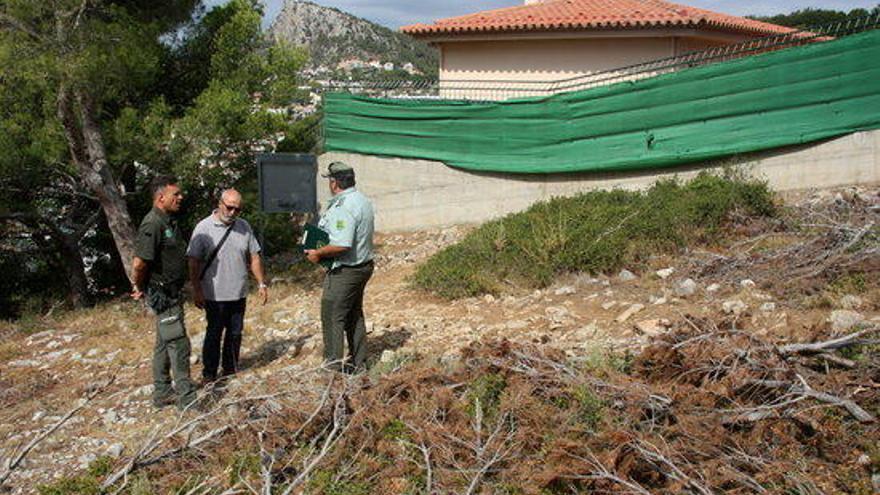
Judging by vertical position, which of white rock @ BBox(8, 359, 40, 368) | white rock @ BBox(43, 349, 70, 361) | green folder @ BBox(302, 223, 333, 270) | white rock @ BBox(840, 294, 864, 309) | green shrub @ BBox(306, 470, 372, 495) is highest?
green folder @ BBox(302, 223, 333, 270)

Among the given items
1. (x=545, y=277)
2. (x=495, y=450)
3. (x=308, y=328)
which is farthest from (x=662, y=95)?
(x=495, y=450)

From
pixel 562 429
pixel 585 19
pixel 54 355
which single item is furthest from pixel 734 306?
pixel 585 19

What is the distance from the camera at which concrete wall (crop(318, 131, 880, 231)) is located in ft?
31.9

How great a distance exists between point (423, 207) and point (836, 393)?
8.86 meters

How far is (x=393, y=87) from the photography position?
1437cm

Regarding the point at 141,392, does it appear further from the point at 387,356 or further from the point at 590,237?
the point at 590,237

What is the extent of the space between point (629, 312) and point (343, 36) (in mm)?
37658

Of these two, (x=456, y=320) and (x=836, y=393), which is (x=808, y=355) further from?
(x=456, y=320)

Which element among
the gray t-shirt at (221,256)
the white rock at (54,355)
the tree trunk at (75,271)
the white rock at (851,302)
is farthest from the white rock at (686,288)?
the tree trunk at (75,271)

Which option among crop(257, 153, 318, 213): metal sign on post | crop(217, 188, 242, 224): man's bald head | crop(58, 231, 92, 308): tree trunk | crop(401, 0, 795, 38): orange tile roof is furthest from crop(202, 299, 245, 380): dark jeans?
crop(401, 0, 795, 38): orange tile roof

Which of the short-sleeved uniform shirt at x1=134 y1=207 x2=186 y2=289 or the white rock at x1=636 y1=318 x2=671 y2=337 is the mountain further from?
the short-sleeved uniform shirt at x1=134 y1=207 x2=186 y2=289

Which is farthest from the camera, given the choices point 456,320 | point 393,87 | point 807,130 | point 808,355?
point 393,87

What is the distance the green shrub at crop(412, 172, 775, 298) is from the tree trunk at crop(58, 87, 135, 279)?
3.49 meters

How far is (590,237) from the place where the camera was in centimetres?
870
